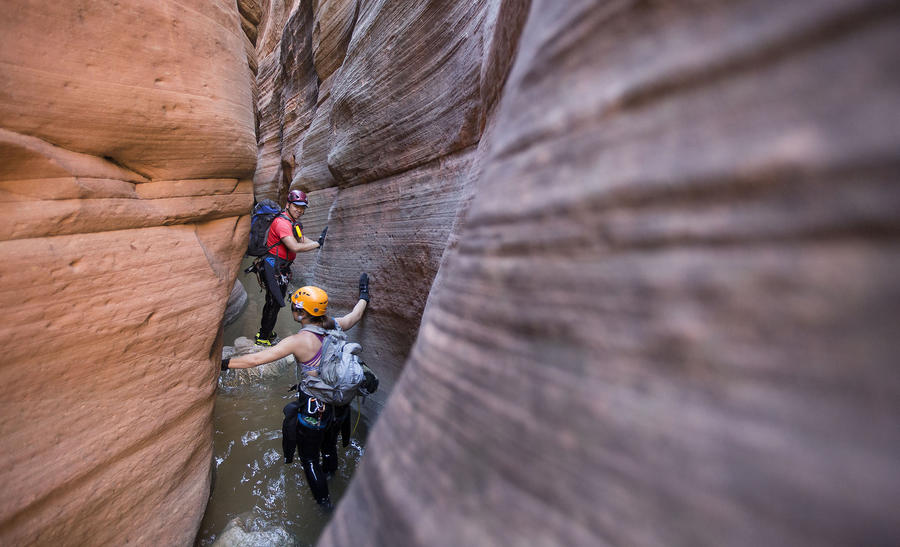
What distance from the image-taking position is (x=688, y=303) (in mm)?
456

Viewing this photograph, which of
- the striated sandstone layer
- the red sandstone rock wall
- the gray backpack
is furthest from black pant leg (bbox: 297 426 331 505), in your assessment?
the striated sandstone layer

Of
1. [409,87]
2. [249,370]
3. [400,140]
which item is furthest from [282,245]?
[409,87]

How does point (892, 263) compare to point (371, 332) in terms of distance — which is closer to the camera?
point (892, 263)

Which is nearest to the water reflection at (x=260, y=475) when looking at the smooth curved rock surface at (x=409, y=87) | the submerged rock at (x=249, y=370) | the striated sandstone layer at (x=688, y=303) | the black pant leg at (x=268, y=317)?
the submerged rock at (x=249, y=370)

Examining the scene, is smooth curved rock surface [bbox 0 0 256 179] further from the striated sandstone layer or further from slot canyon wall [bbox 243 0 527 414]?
the striated sandstone layer

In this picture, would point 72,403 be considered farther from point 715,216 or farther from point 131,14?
point 715,216

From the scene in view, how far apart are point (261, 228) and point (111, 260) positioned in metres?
3.35

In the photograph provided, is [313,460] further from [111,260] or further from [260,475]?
[111,260]

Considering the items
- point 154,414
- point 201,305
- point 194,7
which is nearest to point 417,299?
point 201,305

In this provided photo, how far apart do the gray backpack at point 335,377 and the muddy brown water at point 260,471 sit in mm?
901

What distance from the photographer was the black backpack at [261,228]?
5.12m

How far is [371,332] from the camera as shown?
4176mm

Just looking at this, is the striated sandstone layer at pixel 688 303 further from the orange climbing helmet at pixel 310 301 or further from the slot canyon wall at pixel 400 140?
the orange climbing helmet at pixel 310 301

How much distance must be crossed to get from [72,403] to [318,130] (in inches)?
267
